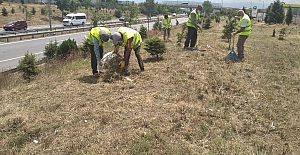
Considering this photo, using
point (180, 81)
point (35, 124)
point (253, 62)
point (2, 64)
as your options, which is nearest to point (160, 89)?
point (180, 81)

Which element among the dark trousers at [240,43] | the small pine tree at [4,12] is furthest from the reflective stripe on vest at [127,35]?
the small pine tree at [4,12]

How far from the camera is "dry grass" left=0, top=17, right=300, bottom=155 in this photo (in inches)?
150

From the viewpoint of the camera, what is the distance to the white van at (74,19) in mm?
35844

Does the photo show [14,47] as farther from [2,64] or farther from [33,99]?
[33,99]

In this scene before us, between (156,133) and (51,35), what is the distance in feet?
81.8

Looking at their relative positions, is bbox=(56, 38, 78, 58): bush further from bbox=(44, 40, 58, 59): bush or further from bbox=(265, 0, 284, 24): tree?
bbox=(265, 0, 284, 24): tree

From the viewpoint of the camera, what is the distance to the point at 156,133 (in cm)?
A: 403

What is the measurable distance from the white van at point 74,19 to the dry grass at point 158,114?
3099cm

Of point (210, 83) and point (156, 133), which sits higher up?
point (210, 83)

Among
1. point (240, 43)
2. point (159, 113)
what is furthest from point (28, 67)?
point (240, 43)

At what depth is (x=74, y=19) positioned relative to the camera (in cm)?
3678

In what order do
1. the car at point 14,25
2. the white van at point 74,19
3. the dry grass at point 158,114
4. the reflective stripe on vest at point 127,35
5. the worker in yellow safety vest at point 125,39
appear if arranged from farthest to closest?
the white van at point 74,19, the car at point 14,25, the reflective stripe on vest at point 127,35, the worker in yellow safety vest at point 125,39, the dry grass at point 158,114

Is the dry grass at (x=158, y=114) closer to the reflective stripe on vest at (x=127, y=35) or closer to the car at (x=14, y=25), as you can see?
the reflective stripe on vest at (x=127, y=35)

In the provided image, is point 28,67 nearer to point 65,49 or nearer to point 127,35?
point 65,49
